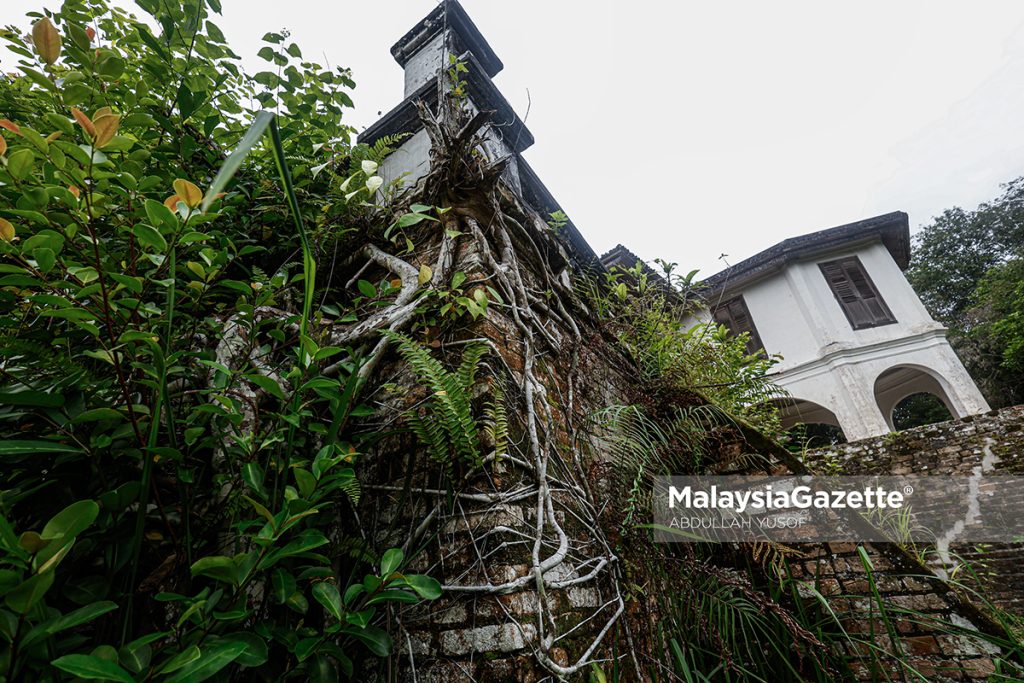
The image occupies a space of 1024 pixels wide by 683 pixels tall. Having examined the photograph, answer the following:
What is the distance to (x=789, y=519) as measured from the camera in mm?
2207

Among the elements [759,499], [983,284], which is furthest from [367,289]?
[983,284]

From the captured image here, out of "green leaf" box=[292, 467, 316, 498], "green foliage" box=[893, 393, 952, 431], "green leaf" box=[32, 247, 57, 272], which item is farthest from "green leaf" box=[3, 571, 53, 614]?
"green foliage" box=[893, 393, 952, 431]

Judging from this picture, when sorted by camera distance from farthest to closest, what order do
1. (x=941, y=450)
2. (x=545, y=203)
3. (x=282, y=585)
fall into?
(x=941, y=450) < (x=545, y=203) < (x=282, y=585)

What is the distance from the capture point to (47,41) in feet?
3.62

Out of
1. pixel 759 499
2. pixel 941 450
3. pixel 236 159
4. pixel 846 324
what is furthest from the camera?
pixel 846 324

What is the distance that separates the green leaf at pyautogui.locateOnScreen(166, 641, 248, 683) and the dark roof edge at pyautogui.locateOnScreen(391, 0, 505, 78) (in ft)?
15.5

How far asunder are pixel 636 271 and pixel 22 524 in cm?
347

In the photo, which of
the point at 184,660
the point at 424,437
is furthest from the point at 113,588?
the point at 424,437

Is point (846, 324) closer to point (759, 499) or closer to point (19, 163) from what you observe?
point (759, 499)

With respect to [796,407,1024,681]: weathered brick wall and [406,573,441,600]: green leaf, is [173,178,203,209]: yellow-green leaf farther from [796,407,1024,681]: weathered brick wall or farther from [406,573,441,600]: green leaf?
[796,407,1024,681]: weathered brick wall

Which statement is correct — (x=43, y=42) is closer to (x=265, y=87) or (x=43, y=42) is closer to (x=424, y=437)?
(x=265, y=87)

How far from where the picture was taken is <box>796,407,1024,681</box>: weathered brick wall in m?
1.72

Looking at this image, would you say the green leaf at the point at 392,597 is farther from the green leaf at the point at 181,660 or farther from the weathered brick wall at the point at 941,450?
the weathered brick wall at the point at 941,450

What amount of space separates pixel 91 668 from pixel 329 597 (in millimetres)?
365
